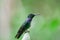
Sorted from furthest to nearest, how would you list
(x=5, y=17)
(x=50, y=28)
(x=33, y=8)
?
1. (x=5, y=17)
2. (x=33, y=8)
3. (x=50, y=28)

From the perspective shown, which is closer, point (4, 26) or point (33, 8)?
point (33, 8)

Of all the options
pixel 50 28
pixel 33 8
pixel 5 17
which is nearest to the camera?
pixel 50 28

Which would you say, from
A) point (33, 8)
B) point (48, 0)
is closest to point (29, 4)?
point (33, 8)

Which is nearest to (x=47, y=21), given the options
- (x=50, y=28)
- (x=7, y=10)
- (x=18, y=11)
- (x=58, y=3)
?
(x=50, y=28)

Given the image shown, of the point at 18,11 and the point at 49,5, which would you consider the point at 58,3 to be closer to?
the point at 49,5

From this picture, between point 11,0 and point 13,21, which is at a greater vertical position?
point 11,0

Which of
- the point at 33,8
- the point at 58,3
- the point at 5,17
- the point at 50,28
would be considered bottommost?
the point at 50,28

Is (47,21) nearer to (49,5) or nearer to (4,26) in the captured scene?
(49,5)
